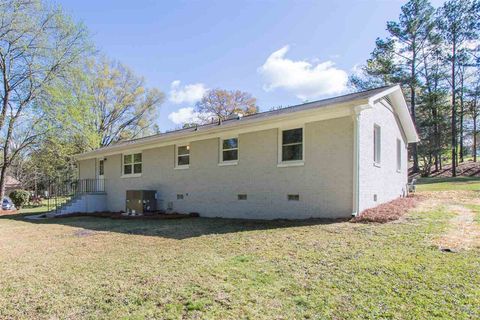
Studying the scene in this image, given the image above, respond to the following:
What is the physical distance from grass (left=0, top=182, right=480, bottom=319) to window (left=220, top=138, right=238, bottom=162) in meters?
4.39

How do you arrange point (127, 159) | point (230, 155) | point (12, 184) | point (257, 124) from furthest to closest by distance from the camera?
point (12, 184)
point (127, 159)
point (230, 155)
point (257, 124)

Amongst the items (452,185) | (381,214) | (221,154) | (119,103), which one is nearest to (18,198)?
(119,103)

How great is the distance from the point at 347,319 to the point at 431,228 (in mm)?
4954

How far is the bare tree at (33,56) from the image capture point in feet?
53.6

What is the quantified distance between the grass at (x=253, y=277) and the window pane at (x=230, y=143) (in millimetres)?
4610

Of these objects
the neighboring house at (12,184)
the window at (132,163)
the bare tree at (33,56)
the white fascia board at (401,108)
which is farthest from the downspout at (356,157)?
the neighboring house at (12,184)

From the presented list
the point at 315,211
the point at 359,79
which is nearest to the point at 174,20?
the point at 315,211

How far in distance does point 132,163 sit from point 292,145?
9566 mm

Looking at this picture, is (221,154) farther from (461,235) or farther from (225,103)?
(225,103)

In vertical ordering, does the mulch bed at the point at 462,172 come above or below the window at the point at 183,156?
below

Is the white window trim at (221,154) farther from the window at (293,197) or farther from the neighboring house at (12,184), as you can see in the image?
the neighboring house at (12,184)

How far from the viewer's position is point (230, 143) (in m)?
11.6

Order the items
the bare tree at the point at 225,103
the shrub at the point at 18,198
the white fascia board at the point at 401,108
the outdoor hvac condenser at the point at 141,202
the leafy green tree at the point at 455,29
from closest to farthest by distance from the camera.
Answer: the white fascia board at the point at 401,108
the outdoor hvac condenser at the point at 141,202
the shrub at the point at 18,198
the leafy green tree at the point at 455,29
the bare tree at the point at 225,103

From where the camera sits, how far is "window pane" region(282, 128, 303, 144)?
31.7ft
